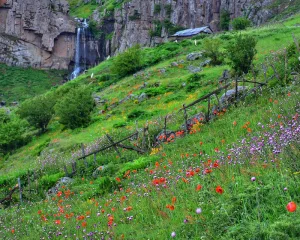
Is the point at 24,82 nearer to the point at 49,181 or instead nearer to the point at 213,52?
the point at 213,52

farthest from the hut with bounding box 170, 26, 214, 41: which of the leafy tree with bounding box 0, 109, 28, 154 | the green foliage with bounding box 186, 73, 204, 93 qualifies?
the leafy tree with bounding box 0, 109, 28, 154

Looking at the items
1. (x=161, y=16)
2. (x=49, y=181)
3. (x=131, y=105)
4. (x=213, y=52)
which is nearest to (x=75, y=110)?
(x=131, y=105)

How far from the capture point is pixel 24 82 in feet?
262

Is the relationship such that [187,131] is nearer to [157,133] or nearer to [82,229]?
[157,133]

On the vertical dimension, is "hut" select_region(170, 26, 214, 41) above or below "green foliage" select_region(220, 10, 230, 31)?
below

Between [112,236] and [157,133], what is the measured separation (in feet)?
28.6

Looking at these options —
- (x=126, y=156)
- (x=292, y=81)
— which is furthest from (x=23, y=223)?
(x=292, y=81)

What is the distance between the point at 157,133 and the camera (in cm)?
1387

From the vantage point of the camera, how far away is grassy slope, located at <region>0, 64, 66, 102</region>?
241 feet

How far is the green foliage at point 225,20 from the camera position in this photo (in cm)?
7862

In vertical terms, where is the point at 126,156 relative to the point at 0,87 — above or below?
above

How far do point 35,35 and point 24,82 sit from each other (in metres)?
14.3

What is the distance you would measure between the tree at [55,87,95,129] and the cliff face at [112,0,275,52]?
54.3m

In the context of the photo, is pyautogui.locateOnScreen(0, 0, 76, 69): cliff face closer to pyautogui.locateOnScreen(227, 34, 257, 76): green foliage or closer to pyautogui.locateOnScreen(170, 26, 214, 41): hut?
pyautogui.locateOnScreen(170, 26, 214, 41): hut
